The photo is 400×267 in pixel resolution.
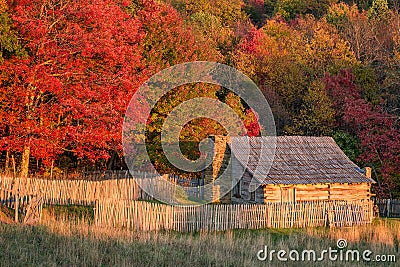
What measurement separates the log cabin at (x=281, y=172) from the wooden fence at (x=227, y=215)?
2.07 metres

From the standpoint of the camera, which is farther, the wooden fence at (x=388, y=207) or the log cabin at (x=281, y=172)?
the wooden fence at (x=388, y=207)

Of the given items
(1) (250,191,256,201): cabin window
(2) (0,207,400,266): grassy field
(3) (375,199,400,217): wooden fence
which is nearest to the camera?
(2) (0,207,400,266): grassy field

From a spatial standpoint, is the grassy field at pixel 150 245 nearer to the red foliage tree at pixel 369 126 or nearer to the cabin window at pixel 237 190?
the cabin window at pixel 237 190

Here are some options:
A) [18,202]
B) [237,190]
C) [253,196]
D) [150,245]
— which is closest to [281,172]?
[253,196]

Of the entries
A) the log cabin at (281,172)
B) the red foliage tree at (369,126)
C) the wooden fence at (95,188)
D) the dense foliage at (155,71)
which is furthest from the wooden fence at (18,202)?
the red foliage tree at (369,126)

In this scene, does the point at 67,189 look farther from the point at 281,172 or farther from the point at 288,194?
the point at 288,194

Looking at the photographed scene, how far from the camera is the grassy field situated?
18.6 meters

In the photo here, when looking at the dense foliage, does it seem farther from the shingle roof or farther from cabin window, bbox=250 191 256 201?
cabin window, bbox=250 191 256 201

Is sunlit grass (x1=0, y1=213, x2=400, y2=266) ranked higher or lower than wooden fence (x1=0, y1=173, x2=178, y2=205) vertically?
lower

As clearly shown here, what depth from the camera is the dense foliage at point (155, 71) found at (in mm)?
32625

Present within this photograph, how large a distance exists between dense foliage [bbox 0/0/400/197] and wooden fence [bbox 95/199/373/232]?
898 centimetres

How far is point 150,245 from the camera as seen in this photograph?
21047 mm

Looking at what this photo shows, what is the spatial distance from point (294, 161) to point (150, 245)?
44.3ft

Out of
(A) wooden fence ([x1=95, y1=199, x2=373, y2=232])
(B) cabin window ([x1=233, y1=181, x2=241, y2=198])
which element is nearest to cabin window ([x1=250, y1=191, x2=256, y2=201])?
(B) cabin window ([x1=233, y1=181, x2=241, y2=198])
